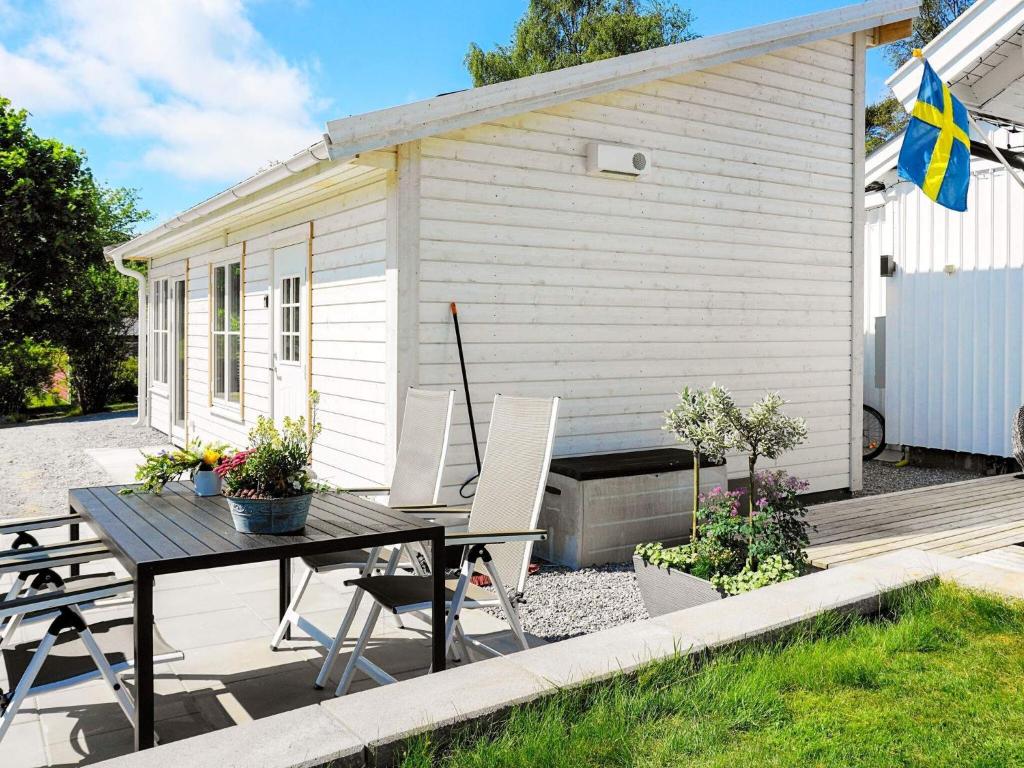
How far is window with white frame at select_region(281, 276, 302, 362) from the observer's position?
6785 millimetres

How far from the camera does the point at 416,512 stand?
3668 mm

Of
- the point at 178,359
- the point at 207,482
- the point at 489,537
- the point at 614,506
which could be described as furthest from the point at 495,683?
the point at 178,359

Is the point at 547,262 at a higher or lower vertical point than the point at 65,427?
higher

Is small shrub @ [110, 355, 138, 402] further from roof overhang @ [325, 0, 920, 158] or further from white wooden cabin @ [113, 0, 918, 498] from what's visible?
roof overhang @ [325, 0, 920, 158]

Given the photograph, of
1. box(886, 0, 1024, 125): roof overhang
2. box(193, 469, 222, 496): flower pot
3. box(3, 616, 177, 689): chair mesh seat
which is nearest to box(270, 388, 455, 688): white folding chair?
box(193, 469, 222, 496): flower pot

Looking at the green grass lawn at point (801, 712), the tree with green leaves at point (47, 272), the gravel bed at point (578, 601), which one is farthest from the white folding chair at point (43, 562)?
the tree with green leaves at point (47, 272)

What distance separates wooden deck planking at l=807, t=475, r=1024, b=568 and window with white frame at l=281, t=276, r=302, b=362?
153 inches

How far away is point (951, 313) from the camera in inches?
326

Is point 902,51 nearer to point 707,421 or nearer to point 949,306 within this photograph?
point 949,306

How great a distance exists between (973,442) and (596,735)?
707cm

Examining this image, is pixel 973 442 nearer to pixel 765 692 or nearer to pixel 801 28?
pixel 801 28

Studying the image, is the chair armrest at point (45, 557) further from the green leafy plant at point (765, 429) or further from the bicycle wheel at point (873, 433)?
the bicycle wheel at point (873, 433)

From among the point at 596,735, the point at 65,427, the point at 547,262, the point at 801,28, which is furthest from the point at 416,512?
the point at 65,427

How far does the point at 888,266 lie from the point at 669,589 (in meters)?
6.07
